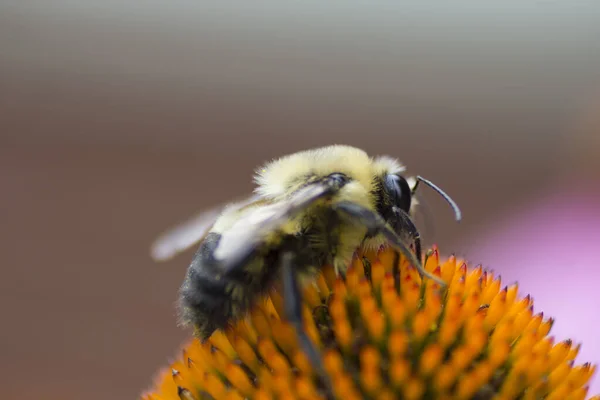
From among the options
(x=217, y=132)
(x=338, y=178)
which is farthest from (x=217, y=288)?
(x=217, y=132)

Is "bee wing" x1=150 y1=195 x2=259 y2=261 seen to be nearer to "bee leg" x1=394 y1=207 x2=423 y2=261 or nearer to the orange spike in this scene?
"bee leg" x1=394 y1=207 x2=423 y2=261

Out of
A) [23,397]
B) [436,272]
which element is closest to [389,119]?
Result: [23,397]

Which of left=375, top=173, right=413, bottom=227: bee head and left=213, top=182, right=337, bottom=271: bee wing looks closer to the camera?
left=213, top=182, right=337, bottom=271: bee wing

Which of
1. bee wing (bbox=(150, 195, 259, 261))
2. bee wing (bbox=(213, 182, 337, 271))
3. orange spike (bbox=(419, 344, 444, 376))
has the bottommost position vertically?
orange spike (bbox=(419, 344, 444, 376))

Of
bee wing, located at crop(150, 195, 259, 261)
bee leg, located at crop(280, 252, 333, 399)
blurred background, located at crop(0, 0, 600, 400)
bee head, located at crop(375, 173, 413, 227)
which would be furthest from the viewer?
blurred background, located at crop(0, 0, 600, 400)

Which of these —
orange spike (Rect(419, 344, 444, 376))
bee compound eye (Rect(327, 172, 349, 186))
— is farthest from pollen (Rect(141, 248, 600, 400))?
bee compound eye (Rect(327, 172, 349, 186))

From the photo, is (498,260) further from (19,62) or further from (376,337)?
(19,62)

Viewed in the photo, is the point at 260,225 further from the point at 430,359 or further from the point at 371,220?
the point at 430,359
